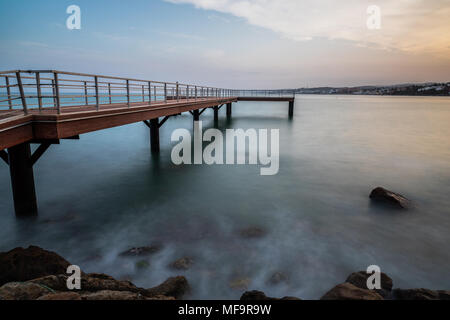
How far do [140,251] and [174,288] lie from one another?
6.08 ft

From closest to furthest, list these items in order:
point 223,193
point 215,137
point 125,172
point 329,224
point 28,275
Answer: point 28,275 < point 329,224 < point 223,193 < point 125,172 < point 215,137

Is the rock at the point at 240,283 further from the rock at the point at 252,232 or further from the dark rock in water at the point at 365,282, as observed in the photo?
the dark rock in water at the point at 365,282

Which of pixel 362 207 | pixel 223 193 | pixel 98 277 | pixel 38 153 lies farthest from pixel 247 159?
pixel 98 277

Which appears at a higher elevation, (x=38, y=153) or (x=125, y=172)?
(x=38, y=153)

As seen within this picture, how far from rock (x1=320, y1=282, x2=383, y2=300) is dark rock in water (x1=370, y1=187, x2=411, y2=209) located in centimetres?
603

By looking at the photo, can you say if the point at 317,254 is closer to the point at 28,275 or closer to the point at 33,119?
the point at 28,275

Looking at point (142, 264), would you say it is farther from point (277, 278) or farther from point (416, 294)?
point (416, 294)

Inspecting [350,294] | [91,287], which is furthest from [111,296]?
[350,294]

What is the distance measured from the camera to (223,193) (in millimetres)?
11023

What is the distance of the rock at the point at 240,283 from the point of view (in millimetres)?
5559

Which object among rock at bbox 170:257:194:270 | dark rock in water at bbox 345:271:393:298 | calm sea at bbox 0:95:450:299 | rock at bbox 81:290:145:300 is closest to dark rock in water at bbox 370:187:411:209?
calm sea at bbox 0:95:450:299

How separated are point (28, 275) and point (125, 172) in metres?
8.97

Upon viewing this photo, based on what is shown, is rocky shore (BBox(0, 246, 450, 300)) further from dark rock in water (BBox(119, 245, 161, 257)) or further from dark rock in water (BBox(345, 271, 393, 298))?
dark rock in water (BBox(119, 245, 161, 257))

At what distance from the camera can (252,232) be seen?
7.79 m
